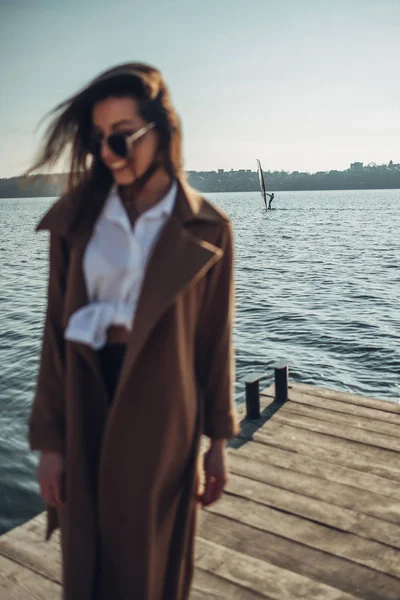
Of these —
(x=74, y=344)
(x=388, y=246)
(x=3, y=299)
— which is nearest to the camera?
(x=74, y=344)

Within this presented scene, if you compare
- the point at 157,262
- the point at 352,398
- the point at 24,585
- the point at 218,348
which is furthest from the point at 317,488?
the point at 157,262

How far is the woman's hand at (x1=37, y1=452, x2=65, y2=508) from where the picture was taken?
183cm

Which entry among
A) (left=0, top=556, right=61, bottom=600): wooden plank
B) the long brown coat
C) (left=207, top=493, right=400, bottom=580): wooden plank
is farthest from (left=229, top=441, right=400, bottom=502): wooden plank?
the long brown coat

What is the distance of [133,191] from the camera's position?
70.9 inches

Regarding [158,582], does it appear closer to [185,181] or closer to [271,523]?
[185,181]

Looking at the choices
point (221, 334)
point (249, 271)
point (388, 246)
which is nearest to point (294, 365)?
point (221, 334)

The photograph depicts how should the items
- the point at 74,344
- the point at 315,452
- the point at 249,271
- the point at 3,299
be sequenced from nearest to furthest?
the point at 74,344 → the point at 315,452 → the point at 3,299 → the point at 249,271

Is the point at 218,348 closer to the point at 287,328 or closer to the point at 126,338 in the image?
the point at 126,338

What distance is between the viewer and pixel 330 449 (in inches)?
181

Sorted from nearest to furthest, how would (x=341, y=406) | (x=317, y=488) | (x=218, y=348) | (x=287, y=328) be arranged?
(x=218, y=348)
(x=317, y=488)
(x=341, y=406)
(x=287, y=328)

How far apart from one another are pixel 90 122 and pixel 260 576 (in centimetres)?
235

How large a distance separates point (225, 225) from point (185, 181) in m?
0.19

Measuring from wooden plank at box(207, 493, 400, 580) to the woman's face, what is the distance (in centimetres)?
245

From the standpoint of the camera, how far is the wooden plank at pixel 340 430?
466 cm
